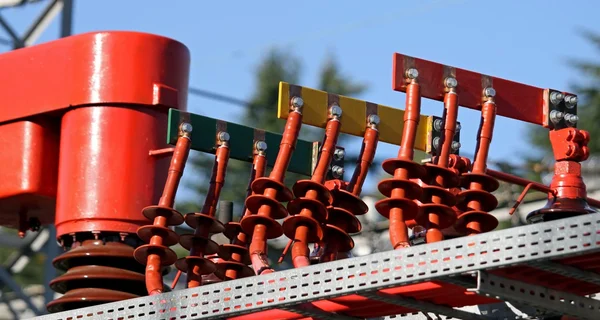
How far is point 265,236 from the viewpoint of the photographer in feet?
25.5

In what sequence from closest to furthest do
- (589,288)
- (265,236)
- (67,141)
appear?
(589,288) < (265,236) < (67,141)

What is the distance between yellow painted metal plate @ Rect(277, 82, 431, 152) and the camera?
311 inches

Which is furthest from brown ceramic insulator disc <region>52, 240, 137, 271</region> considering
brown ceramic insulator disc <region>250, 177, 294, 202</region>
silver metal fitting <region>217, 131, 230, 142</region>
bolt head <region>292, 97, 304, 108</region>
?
bolt head <region>292, 97, 304, 108</region>

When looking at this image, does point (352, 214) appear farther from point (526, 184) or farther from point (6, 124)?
point (6, 124)

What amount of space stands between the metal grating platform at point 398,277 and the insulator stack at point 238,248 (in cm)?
99

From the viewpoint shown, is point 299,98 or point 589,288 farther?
point 299,98

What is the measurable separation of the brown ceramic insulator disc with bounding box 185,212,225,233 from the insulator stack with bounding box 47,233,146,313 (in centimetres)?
64

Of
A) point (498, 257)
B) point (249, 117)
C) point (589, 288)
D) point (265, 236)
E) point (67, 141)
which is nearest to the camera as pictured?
point (498, 257)

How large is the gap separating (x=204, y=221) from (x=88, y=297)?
86cm

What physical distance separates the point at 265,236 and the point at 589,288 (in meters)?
1.70

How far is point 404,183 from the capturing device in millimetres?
7188

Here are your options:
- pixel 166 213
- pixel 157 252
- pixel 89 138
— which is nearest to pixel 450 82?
pixel 166 213

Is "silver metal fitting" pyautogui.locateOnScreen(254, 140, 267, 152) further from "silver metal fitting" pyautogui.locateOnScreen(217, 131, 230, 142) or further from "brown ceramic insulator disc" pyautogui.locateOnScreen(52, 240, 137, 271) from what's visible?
"brown ceramic insulator disc" pyautogui.locateOnScreen(52, 240, 137, 271)

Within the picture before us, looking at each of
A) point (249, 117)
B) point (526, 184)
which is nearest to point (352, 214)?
point (526, 184)
